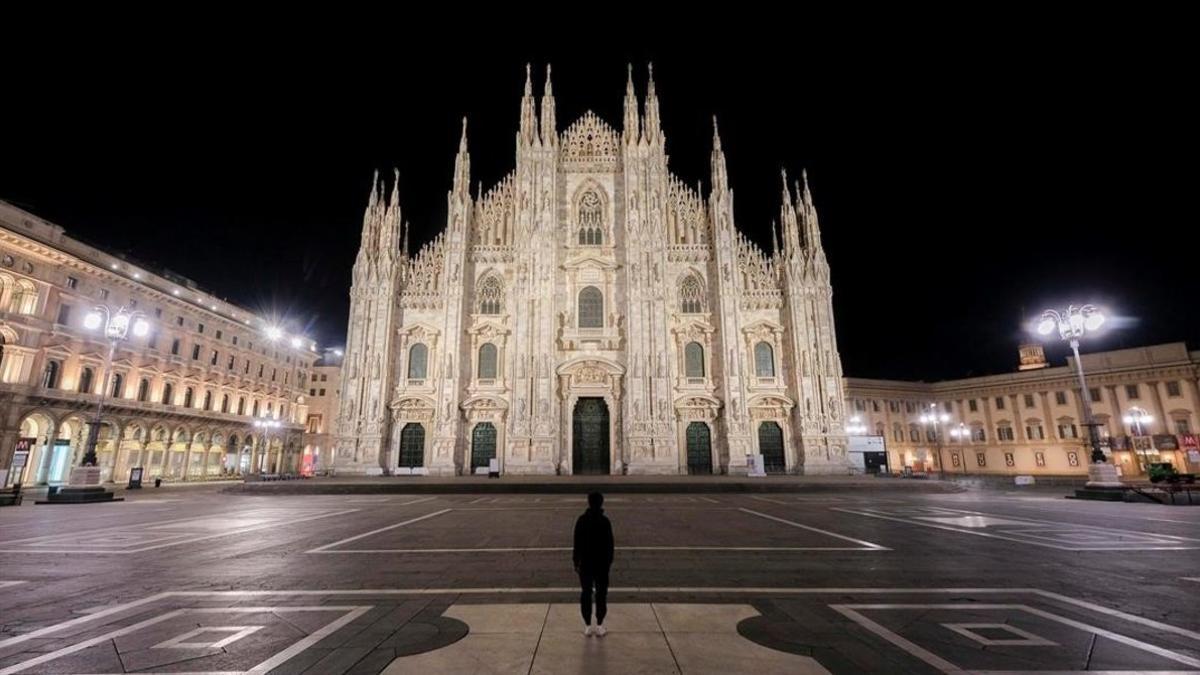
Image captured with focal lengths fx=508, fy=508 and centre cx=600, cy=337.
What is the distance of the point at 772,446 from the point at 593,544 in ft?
101

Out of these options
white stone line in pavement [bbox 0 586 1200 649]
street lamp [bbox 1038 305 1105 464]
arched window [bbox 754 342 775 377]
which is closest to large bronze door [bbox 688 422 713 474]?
arched window [bbox 754 342 775 377]

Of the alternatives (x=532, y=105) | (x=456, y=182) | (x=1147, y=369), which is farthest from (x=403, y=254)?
(x=1147, y=369)

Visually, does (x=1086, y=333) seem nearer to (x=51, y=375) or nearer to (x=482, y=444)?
(x=482, y=444)

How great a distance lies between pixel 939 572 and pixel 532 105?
37644 millimetres

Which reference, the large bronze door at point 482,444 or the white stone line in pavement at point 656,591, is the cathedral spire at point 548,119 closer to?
the large bronze door at point 482,444

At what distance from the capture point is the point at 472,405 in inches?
1286

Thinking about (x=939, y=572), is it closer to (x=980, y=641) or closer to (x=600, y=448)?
(x=980, y=641)

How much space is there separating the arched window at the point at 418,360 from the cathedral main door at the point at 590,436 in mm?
10478

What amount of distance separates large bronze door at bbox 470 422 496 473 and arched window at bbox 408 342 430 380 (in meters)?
5.27

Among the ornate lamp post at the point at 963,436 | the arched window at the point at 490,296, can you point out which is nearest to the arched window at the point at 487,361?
the arched window at the point at 490,296

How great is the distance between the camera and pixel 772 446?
32.7 m

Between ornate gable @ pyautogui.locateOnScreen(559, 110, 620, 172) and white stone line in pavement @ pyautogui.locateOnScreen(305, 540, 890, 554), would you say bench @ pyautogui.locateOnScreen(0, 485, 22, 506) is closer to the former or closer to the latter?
white stone line in pavement @ pyautogui.locateOnScreen(305, 540, 890, 554)

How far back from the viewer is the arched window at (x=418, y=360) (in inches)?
1326

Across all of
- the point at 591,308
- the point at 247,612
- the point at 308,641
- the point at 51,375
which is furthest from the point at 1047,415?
the point at 51,375
